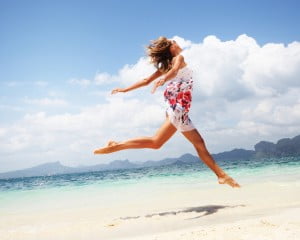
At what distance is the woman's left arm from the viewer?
4.48 metres

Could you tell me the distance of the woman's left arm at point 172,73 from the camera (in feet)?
14.7

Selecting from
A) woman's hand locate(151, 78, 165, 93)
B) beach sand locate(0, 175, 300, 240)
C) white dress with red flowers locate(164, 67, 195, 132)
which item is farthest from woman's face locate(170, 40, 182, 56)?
beach sand locate(0, 175, 300, 240)

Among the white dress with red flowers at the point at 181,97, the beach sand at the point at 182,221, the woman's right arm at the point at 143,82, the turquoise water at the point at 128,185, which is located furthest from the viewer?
the turquoise water at the point at 128,185

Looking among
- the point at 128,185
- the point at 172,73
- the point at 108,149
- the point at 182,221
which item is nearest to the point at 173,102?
the point at 172,73

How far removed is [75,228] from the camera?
220 inches

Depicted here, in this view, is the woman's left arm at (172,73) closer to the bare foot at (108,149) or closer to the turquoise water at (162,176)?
the bare foot at (108,149)

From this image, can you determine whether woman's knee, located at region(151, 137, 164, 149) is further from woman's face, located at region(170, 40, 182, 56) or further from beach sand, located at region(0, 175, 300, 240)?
woman's face, located at region(170, 40, 182, 56)

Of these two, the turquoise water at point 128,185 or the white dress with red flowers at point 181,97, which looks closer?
the white dress with red flowers at point 181,97

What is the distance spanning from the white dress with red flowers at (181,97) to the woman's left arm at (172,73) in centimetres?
16

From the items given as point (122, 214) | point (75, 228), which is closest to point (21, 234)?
point (75, 228)

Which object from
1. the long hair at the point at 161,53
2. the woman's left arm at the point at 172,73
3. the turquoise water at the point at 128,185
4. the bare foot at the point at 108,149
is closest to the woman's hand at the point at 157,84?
the woman's left arm at the point at 172,73

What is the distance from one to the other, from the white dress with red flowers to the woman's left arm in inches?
6.4

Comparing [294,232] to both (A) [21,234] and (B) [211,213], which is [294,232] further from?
(A) [21,234]

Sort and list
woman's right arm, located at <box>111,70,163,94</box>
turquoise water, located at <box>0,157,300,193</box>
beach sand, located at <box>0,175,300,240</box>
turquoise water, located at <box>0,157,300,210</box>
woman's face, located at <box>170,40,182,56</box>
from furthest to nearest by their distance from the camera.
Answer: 1. turquoise water, located at <box>0,157,300,193</box>
2. turquoise water, located at <box>0,157,300,210</box>
3. woman's right arm, located at <box>111,70,163,94</box>
4. woman's face, located at <box>170,40,182,56</box>
5. beach sand, located at <box>0,175,300,240</box>
